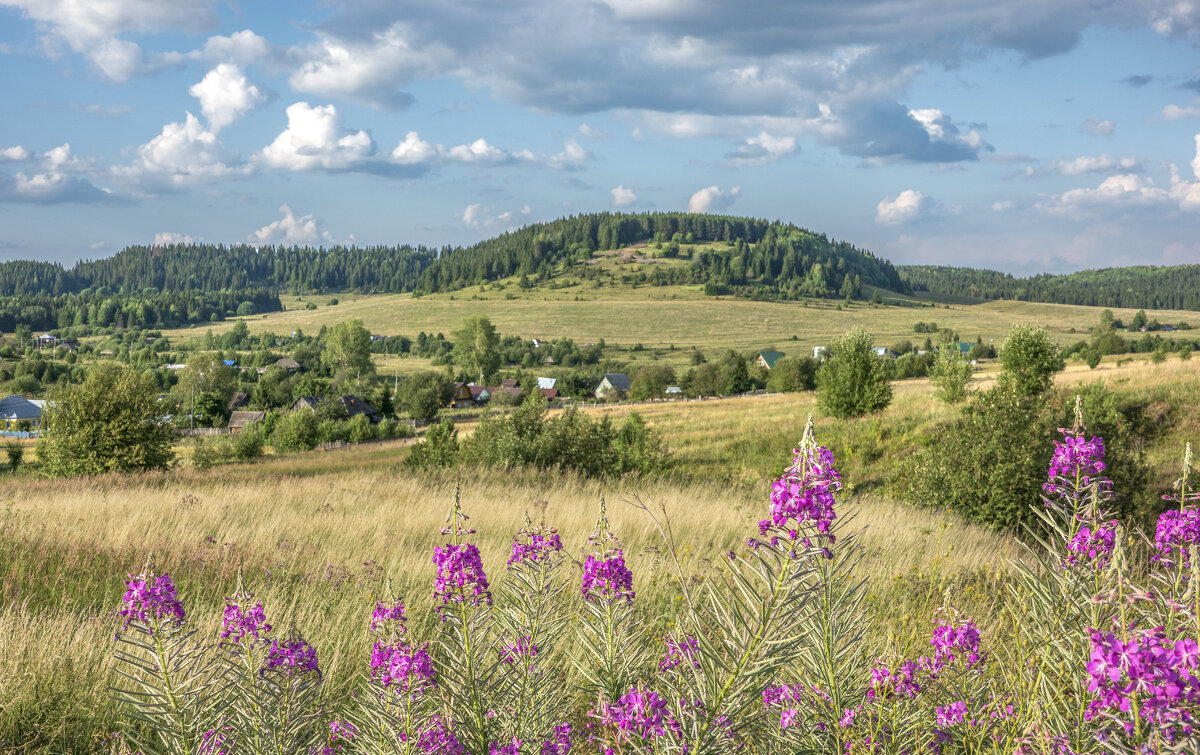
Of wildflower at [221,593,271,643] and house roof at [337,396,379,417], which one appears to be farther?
house roof at [337,396,379,417]

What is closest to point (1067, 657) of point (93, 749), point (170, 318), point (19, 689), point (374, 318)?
point (93, 749)

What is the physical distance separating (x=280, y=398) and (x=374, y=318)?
84.5 metres

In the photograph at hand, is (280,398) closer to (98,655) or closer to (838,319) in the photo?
(98,655)

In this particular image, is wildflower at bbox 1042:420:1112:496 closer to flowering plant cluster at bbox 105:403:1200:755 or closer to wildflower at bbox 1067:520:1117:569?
flowering plant cluster at bbox 105:403:1200:755

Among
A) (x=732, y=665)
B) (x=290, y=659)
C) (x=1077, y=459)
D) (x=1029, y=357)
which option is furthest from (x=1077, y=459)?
(x=1029, y=357)

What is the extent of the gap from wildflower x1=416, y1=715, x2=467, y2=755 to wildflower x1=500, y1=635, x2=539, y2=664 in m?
0.28

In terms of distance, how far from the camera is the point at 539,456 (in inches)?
667

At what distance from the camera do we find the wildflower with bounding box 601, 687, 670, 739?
208 centimetres

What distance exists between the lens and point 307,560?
22.7 feet

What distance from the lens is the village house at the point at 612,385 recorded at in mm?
92356

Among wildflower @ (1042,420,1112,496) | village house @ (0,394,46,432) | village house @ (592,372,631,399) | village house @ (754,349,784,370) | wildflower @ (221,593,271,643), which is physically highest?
wildflower @ (1042,420,1112,496)

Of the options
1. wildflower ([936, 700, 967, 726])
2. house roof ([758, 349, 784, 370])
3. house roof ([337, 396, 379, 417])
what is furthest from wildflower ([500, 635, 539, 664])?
house roof ([758, 349, 784, 370])

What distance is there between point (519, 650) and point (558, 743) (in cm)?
33

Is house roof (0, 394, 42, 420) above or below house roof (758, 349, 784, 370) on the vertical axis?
below
